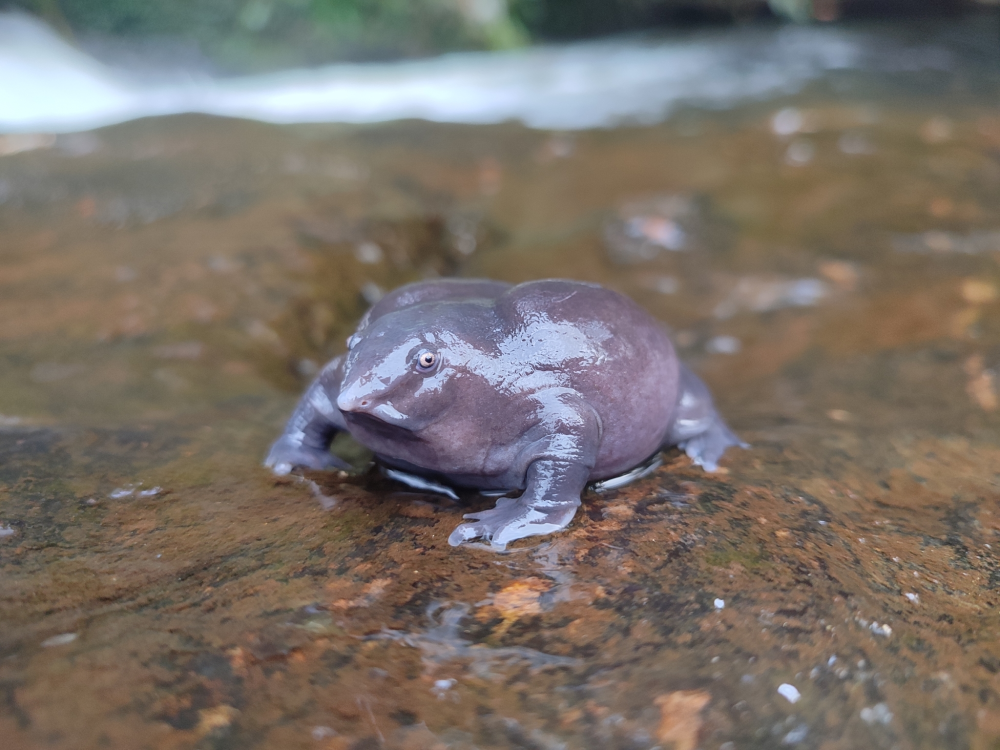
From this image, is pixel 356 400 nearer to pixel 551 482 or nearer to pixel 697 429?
pixel 551 482

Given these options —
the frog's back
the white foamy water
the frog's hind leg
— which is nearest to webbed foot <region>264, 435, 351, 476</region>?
the frog's back

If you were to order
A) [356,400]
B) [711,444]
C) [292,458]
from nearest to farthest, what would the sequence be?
[356,400]
[292,458]
[711,444]

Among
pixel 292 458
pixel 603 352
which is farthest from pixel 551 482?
pixel 292 458

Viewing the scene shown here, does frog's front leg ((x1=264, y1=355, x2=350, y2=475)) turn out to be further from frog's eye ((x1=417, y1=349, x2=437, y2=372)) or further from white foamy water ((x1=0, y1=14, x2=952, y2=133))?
white foamy water ((x1=0, y1=14, x2=952, y2=133))

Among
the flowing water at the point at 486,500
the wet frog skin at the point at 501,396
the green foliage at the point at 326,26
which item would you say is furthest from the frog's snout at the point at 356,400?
the green foliage at the point at 326,26

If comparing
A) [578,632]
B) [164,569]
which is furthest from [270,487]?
[578,632]
